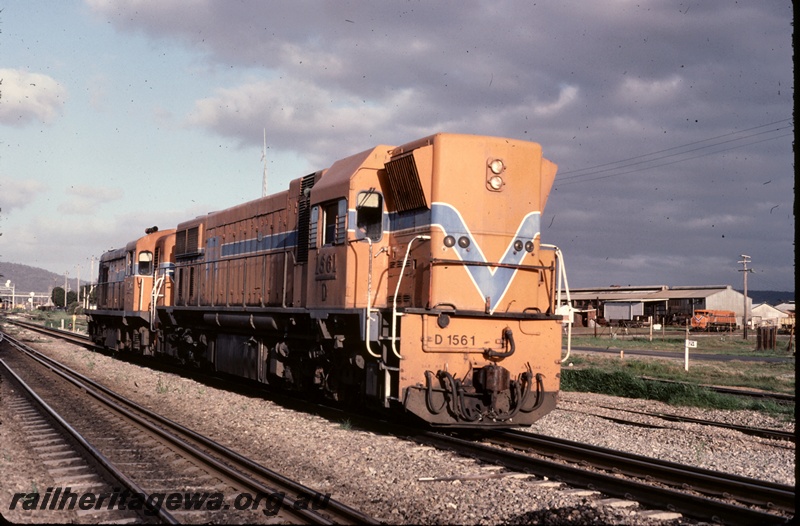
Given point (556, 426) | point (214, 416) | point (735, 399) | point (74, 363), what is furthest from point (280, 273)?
point (74, 363)

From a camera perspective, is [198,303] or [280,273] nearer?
[280,273]

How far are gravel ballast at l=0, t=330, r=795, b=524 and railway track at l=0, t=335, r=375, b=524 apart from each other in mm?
389

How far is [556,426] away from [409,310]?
4170 millimetres

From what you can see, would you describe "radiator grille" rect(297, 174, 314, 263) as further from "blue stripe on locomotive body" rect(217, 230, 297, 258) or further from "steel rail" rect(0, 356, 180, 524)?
"steel rail" rect(0, 356, 180, 524)

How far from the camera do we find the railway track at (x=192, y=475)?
20.9ft

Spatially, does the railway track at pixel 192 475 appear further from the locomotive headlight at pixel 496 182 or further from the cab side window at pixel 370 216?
the locomotive headlight at pixel 496 182

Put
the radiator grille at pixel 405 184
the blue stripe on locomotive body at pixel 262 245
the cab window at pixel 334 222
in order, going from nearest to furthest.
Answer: the radiator grille at pixel 405 184
the cab window at pixel 334 222
the blue stripe on locomotive body at pixel 262 245

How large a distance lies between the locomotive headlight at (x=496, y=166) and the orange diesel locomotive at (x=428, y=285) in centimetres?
2

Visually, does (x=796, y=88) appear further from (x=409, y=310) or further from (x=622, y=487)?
(x=409, y=310)

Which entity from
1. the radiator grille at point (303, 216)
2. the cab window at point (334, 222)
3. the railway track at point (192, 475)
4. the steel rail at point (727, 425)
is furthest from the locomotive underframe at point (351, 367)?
the steel rail at point (727, 425)

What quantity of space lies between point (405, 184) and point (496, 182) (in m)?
1.32

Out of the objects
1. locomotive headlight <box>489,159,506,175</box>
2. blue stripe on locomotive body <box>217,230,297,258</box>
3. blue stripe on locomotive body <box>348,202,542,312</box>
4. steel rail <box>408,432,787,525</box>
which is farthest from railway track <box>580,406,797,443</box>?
blue stripe on locomotive body <box>217,230,297,258</box>

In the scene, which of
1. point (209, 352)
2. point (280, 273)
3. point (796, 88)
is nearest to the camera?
point (796, 88)

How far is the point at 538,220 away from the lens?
10758 mm
